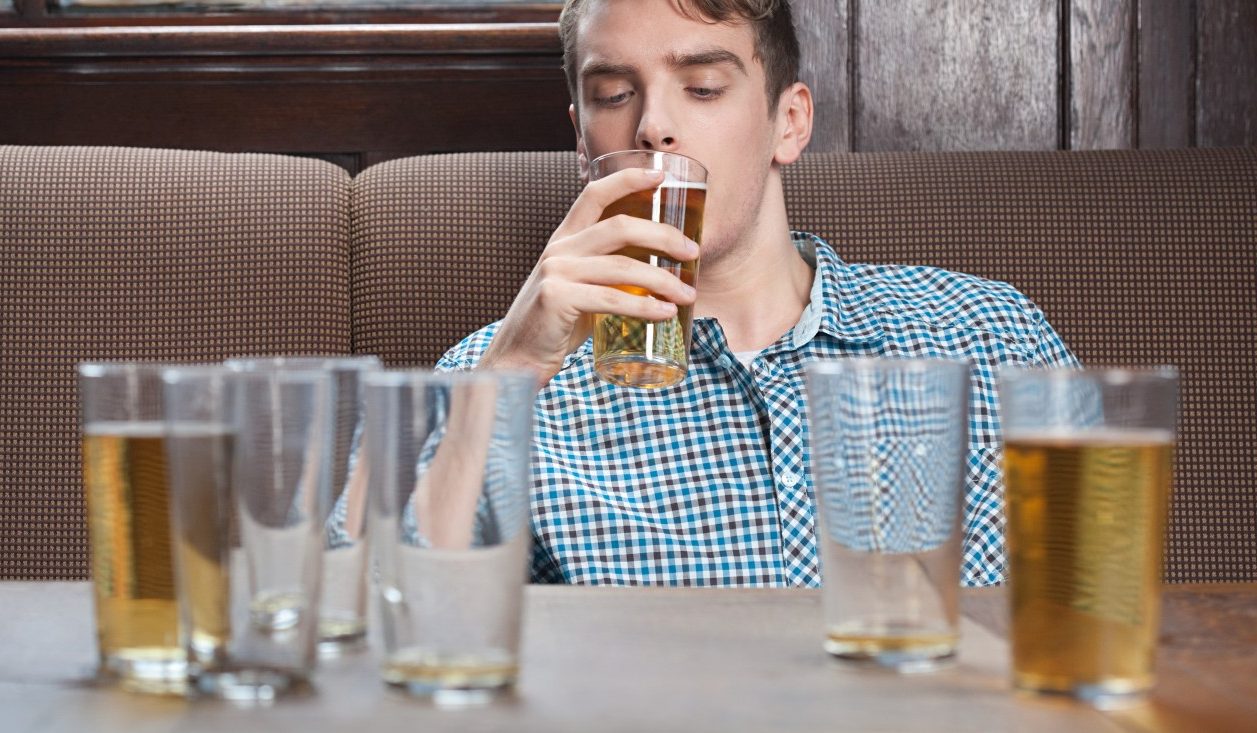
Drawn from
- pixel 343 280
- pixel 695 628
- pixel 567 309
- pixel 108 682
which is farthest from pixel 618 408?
pixel 108 682

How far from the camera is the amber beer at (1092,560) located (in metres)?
0.56

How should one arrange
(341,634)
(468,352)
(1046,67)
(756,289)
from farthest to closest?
(1046,67) → (756,289) → (468,352) → (341,634)

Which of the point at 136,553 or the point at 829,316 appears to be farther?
the point at 829,316

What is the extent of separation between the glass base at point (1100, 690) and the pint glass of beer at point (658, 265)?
59 cm

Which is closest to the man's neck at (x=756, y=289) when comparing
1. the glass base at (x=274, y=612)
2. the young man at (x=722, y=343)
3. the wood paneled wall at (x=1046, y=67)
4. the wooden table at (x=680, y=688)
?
the young man at (x=722, y=343)

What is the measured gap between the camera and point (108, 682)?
1.94 ft

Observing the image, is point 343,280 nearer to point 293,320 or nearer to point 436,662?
point 293,320

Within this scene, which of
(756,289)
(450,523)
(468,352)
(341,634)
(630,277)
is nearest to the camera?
(450,523)

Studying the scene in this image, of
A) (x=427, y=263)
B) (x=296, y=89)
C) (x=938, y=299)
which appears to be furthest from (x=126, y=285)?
(x=938, y=299)

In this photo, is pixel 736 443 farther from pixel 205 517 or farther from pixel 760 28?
pixel 205 517

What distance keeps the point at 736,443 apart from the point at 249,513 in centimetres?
94

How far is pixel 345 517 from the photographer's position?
625 mm

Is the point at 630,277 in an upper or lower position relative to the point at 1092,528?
upper

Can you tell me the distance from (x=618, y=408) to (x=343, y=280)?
0.42m
